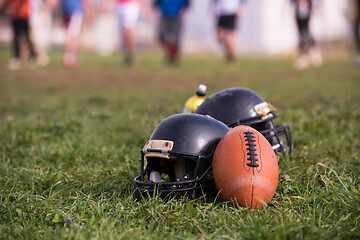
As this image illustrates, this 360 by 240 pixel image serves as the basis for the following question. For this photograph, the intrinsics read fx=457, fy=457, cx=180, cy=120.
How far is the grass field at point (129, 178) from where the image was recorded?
2199mm

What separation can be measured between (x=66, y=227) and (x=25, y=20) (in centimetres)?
1116

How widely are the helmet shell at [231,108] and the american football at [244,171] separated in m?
0.49

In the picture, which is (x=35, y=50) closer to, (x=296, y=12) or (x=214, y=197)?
(x=296, y=12)

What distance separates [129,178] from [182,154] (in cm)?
72

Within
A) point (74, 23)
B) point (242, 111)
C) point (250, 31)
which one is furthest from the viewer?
point (250, 31)

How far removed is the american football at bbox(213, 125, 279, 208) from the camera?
2.41 m

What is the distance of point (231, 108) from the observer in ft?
9.93

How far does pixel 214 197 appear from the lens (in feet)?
8.70

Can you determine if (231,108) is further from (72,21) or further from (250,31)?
(250,31)

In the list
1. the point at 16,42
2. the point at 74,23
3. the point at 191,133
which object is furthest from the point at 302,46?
the point at 191,133

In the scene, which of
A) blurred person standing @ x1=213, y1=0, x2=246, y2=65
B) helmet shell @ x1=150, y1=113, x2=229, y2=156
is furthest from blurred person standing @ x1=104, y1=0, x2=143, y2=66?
helmet shell @ x1=150, y1=113, x2=229, y2=156

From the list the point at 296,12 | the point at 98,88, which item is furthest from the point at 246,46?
the point at 98,88

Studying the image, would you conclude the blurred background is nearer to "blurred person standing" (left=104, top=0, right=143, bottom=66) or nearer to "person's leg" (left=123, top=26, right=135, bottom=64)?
"blurred person standing" (left=104, top=0, right=143, bottom=66)

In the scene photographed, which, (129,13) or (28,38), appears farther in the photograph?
(129,13)
